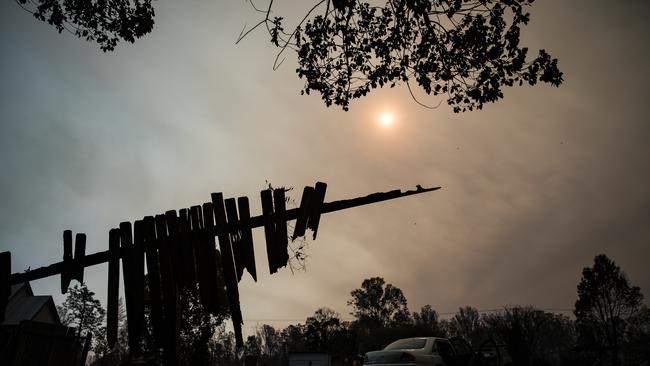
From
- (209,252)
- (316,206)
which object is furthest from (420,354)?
(209,252)

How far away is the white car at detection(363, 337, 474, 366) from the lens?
30.3 ft

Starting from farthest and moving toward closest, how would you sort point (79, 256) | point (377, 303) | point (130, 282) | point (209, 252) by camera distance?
point (377, 303) → point (79, 256) → point (209, 252) → point (130, 282)

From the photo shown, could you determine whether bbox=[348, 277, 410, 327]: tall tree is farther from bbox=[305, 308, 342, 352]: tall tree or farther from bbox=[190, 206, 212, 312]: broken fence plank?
bbox=[190, 206, 212, 312]: broken fence plank

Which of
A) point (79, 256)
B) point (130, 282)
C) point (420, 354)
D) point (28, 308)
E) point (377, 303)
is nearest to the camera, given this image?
point (130, 282)

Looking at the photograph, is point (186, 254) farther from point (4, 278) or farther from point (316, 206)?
point (4, 278)

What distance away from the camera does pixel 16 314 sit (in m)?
35.3

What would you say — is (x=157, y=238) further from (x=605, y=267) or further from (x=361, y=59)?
(x=605, y=267)

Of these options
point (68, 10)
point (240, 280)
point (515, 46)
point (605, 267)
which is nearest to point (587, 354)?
point (605, 267)

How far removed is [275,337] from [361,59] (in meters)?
122

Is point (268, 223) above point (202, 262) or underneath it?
above

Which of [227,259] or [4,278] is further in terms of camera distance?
[4,278]

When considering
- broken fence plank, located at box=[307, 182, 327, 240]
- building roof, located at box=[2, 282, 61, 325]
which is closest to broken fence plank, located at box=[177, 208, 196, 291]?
broken fence plank, located at box=[307, 182, 327, 240]

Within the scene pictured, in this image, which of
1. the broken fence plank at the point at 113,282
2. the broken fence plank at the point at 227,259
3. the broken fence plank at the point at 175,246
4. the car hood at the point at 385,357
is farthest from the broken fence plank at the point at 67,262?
the car hood at the point at 385,357

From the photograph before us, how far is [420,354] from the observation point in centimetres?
933
